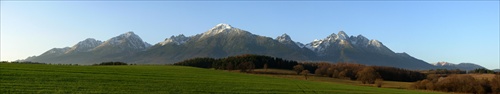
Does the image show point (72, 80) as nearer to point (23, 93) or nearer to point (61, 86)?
point (61, 86)

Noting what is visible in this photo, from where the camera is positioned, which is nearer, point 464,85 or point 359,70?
point 464,85

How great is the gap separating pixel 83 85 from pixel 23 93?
9020mm

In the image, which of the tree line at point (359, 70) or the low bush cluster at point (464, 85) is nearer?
the low bush cluster at point (464, 85)

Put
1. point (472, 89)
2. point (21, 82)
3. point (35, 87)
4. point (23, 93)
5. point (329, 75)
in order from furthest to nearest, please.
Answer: point (329, 75)
point (472, 89)
point (21, 82)
point (35, 87)
point (23, 93)

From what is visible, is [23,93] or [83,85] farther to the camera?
[83,85]

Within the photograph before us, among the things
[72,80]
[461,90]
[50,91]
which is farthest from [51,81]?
[461,90]

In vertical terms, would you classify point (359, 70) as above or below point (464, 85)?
above

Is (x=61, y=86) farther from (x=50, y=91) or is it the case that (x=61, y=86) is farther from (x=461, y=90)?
(x=461, y=90)

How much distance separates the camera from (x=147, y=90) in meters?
44.2

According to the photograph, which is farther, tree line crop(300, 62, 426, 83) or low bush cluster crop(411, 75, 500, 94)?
tree line crop(300, 62, 426, 83)

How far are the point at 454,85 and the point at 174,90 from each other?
86031 millimetres

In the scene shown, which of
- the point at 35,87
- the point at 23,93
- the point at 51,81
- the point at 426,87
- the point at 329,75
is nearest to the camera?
the point at 23,93

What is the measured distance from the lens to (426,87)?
111750 millimetres

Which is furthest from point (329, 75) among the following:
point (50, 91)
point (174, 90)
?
point (50, 91)
